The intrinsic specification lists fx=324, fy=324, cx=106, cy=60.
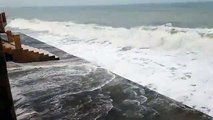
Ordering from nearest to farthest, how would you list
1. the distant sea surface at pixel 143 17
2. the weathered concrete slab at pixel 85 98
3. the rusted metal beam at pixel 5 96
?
the rusted metal beam at pixel 5 96 → the weathered concrete slab at pixel 85 98 → the distant sea surface at pixel 143 17

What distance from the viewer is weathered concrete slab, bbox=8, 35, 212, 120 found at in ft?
12.9

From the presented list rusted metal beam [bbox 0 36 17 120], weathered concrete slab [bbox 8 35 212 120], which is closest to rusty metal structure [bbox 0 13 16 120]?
rusted metal beam [bbox 0 36 17 120]

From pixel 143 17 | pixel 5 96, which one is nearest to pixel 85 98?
pixel 5 96

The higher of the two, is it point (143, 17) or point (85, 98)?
point (85, 98)

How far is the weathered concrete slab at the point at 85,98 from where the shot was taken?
3930mm

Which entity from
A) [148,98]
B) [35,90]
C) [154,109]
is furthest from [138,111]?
[35,90]

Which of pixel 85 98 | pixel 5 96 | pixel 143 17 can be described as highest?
pixel 5 96

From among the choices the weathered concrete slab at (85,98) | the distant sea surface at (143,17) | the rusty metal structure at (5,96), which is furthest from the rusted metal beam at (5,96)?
the distant sea surface at (143,17)

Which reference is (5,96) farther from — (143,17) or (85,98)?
(143,17)

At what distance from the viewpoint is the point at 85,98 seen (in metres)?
4.66

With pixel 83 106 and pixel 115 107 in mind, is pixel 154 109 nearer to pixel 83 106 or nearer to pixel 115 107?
pixel 115 107

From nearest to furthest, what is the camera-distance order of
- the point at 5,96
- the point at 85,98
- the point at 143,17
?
1. the point at 5,96
2. the point at 85,98
3. the point at 143,17

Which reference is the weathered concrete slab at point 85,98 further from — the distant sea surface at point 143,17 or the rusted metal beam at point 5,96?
the distant sea surface at point 143,17

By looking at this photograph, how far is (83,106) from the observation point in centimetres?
431
